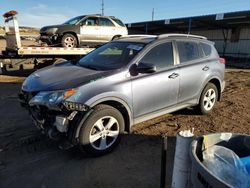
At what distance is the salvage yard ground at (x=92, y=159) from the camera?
3264 mm

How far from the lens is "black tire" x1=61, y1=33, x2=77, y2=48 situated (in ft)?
36.8

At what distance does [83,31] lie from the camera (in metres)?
11.7

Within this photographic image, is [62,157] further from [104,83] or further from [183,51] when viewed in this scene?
[183,51]

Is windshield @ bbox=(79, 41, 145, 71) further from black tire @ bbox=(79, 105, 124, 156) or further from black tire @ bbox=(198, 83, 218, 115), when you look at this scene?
black tire @ bbox=(198, 83, 218, 115)

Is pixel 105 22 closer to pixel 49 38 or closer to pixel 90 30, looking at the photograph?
pixel 90 30

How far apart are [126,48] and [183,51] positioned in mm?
1212

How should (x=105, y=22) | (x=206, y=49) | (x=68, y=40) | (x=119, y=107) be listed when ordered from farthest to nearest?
1. (x=105, y=22)
2. (x=68, y=40)
3. (x=206, y=49)
4. (x=119, y=107)

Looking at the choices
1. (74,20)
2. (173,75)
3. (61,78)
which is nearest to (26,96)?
(61,78)

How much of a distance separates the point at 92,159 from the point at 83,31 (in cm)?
907

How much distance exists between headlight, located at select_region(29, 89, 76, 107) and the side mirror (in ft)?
3.45

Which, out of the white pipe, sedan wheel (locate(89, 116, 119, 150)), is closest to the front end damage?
sedan wheel (locate(89, 116, 119, 150))

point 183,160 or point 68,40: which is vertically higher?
point 68,40

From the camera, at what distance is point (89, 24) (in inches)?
475

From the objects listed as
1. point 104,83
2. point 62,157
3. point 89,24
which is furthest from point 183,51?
point 89,24
